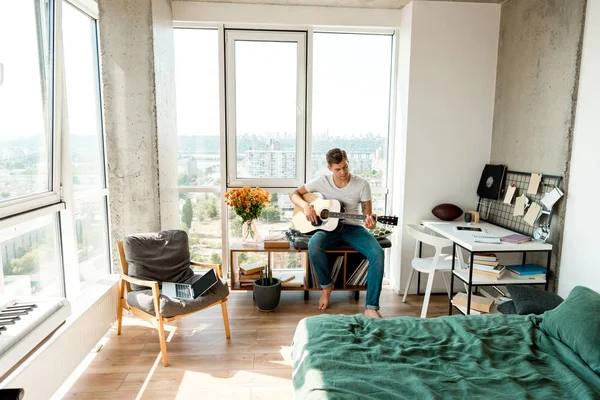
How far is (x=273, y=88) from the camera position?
414 centimetres

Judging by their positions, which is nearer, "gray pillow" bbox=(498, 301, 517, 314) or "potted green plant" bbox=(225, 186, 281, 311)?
"gray pillow" bbox=(498, 301, 517, 314)

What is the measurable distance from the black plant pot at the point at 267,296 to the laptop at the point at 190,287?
571 millimetres

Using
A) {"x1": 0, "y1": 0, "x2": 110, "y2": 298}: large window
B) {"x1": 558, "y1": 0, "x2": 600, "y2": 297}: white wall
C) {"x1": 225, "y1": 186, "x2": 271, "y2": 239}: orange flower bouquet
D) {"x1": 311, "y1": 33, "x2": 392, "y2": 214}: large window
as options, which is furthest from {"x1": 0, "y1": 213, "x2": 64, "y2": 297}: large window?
{"x1": 558, "y1": 0, "x2": 600, "y2": 297}: white wall

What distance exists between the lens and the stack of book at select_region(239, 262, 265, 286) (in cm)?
372

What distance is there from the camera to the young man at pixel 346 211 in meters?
3.52

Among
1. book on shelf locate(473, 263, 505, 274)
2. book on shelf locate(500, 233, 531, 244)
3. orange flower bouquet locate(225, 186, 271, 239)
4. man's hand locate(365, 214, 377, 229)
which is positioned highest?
orange flower bouquet locate(225, 186, 271, 239)

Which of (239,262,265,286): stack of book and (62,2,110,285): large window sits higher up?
(62,2,110,285): large window

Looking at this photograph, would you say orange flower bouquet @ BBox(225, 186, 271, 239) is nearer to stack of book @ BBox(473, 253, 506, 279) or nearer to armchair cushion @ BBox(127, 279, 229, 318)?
armchair cushion @ BBox(127, 279, 229, 318)

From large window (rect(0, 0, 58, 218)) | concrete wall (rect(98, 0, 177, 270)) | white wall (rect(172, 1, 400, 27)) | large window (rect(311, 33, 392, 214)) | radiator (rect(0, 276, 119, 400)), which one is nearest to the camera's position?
radiator (rect(0, 276, 119, 400))

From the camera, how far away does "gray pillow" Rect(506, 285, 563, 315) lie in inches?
93.2

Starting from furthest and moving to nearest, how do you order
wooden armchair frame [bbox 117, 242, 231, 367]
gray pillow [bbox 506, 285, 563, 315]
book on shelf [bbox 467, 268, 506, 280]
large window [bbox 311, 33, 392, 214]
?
large window [bbox 311, 33, 392, 214], book on shelf [bbox 467, 268, 506, 280], wooden armchair frame [bbox 117, 242, 231, 367], gray pillow [bbox 506, 285, 563, 315]

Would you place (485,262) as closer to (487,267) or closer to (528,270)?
(487,267)

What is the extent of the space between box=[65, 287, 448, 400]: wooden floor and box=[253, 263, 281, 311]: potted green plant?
8cm

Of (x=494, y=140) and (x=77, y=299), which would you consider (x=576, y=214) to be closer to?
(x=494, y=140)
